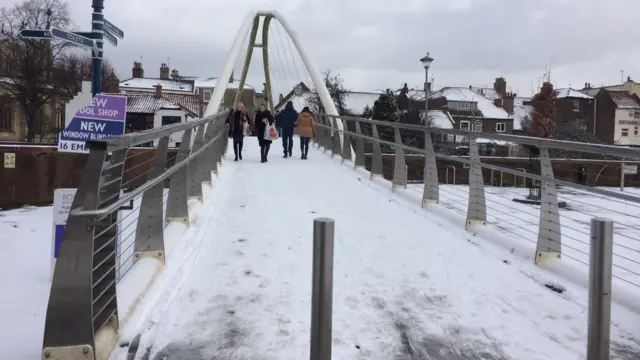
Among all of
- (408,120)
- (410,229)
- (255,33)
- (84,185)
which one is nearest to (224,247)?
(410,229)

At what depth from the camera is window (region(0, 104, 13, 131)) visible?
171 ft

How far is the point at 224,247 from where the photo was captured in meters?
5.78

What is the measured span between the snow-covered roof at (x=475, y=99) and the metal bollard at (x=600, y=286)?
66.9 m

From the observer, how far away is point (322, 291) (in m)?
2.54

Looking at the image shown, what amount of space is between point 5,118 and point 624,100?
7018 centimetres

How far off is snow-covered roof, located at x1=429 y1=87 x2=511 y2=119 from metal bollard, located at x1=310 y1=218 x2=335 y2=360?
67448mm

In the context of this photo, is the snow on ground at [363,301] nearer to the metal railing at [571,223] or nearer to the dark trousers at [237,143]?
the metal railing at [571,223]

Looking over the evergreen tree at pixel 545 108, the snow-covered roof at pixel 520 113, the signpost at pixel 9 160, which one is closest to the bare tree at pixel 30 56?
the signpost at pixel 9 160

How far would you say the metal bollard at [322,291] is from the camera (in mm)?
2508

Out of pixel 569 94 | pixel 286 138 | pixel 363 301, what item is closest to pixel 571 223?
pixel 363 301

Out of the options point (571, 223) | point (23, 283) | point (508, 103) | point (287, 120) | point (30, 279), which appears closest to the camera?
point (23, 283)

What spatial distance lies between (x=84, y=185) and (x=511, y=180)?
31558mm

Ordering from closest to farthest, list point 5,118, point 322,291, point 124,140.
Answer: point 322,291 → point 124,140 → point 5,118

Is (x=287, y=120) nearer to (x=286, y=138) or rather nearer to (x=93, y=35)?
(x=286, y=138)
